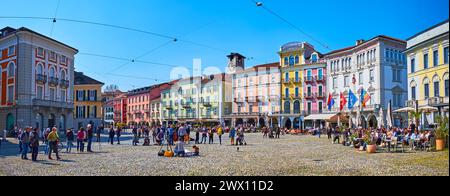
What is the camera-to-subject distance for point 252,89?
6172 cm

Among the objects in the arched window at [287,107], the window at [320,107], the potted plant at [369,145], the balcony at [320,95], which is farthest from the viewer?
the arched window at [287,107]

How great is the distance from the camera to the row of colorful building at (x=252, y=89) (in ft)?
76.1

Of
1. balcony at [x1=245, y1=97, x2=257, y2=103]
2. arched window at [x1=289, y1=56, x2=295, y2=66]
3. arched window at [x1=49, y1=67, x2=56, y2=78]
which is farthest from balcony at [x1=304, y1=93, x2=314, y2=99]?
arched window at [x1=49, y1=67, x2=56, y2=78]

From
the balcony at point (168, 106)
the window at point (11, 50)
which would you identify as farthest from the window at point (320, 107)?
the window at point (11, 50)

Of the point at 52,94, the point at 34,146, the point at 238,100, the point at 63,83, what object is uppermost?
the point at 63,83

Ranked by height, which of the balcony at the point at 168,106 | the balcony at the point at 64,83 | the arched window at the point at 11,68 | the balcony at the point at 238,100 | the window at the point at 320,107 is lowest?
the window at the point at 320,107

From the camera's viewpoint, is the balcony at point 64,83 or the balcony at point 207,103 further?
the balcony at point 207,103

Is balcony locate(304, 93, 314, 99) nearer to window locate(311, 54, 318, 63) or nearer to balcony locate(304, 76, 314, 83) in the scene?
balcony locate(304, 76, 314, 83)

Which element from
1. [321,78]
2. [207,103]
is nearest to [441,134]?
[321,78]

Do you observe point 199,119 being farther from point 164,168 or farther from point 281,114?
point 164,168

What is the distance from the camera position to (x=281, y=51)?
189 ft

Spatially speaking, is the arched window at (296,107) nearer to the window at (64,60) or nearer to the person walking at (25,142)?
the window at (64,60)

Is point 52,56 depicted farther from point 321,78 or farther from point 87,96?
point 321,78
